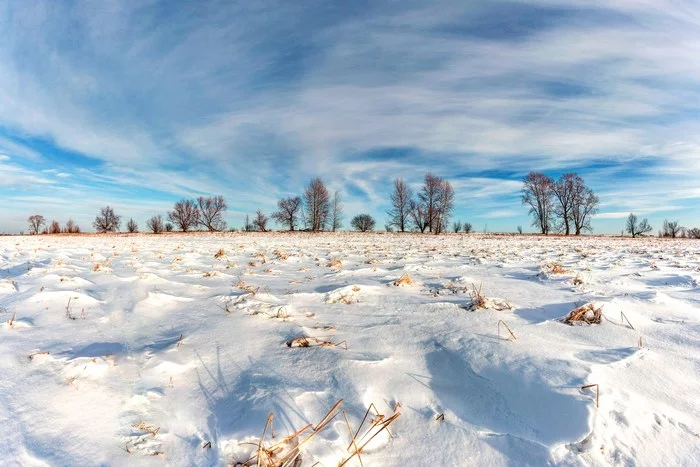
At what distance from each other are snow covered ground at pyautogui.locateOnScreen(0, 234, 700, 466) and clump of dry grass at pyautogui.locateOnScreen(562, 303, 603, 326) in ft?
0.32

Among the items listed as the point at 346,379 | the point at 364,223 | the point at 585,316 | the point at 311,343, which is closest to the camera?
the point at 346,379

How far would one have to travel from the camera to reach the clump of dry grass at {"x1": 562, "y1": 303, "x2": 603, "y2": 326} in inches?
109

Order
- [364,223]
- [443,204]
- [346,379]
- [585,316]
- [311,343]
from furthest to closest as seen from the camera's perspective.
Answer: [364,223] → [443,204] → [585,316] → [311,343] → [346,379]

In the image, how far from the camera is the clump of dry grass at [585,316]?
2762mm

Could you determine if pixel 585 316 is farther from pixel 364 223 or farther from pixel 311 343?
pixel 364 223

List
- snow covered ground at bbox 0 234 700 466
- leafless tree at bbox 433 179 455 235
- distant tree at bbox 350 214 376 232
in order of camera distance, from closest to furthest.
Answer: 1. snow covered ground at bbox 0 234 700 466
2. leafless tree at bbox 433 179 455 235
3. distant tree at bbox 350 214 376 232

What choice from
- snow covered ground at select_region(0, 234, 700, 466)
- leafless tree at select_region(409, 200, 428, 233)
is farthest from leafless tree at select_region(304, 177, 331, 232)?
snow covered ground at select_region(0, 234, 700, 466)

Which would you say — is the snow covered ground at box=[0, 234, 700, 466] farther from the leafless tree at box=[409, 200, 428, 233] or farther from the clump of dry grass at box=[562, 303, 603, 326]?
the leafless tree at box=[409, 200, 428, 233]

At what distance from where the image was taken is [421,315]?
9.89ft

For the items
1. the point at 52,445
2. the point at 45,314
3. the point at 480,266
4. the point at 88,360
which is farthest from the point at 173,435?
the point at 480,266

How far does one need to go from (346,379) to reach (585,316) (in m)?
2.26

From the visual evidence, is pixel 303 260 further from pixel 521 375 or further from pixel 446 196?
pixel 446 196

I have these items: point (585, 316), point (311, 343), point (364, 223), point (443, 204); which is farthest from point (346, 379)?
point (364, 223)

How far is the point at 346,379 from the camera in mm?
1864
